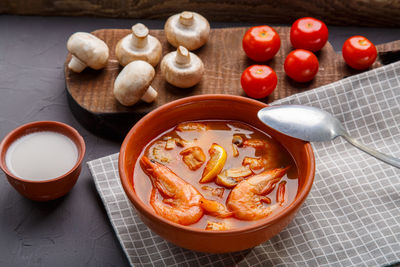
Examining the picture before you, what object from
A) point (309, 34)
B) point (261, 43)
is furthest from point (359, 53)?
point (261, 43)

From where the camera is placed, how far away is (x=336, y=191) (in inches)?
72.1

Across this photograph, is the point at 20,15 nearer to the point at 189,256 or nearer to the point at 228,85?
the point at 228,85

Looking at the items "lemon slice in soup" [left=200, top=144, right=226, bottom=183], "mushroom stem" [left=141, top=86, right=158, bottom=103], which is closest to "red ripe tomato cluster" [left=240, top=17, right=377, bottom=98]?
"mushroom stem" [left=141, top=86, right=158, bottom=103]

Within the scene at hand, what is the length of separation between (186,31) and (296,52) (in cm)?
47

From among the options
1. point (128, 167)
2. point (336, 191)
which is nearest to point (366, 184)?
point (336, 191)

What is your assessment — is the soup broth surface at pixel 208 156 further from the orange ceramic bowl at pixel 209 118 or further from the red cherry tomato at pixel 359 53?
the red cherry tomato at pixel 359 53

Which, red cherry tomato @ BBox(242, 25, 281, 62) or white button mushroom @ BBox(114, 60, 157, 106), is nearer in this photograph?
white button mushroom @ BBox(114, 60, 157, 106)

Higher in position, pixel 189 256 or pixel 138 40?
pixel 138 40

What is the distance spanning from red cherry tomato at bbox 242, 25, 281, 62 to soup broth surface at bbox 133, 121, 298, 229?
59 cm

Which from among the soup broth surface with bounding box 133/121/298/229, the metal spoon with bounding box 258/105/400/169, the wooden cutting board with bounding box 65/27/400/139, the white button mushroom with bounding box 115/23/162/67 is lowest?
the wooden cutting board with bounding box 65/27/400/139

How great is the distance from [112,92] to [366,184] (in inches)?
39.8

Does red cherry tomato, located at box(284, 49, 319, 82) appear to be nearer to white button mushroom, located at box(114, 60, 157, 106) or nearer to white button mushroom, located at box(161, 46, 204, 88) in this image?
white button mushroom, located at box(161, 46, 204, 88)

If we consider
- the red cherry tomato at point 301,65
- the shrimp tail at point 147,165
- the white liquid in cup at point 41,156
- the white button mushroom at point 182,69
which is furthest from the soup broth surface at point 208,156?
the red cherry tomato at point 301,65

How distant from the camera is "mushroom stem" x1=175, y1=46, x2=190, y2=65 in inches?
83.4
